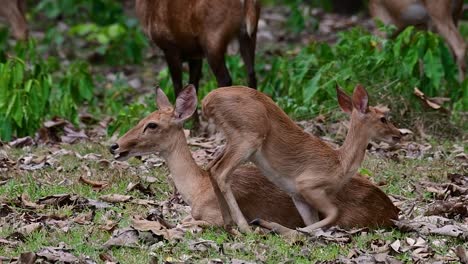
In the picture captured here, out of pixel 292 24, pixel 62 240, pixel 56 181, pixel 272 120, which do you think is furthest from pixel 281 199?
pixel 292 24

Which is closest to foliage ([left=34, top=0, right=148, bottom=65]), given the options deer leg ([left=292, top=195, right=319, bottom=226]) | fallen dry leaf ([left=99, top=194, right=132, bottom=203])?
fallen dry leaf ([left=99, top=194, right=132, bottom=203])

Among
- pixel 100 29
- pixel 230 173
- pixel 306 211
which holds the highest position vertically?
pixel 230 173

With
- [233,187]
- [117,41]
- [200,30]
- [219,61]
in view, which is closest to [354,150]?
[233,187]

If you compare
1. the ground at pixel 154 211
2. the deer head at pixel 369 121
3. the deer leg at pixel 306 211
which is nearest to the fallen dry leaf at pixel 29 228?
Result: the ground at pixel 154 211

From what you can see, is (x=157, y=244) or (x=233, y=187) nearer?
(x=157, y=244)

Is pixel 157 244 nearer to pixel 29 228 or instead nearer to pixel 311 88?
pixel 29 228

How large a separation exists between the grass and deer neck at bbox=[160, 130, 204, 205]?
285mm

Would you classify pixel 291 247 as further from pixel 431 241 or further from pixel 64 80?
pixel 64 80

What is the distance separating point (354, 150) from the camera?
729 cm

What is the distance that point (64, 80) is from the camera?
40.4 feet

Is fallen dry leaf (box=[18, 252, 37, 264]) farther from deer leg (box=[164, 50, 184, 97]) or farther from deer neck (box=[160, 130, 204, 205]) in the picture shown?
deer leg (box=[164, 50, 184, 97])

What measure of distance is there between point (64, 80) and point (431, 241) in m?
6.18

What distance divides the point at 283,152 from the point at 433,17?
5.82 meters

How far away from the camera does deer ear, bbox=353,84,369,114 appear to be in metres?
7.32
